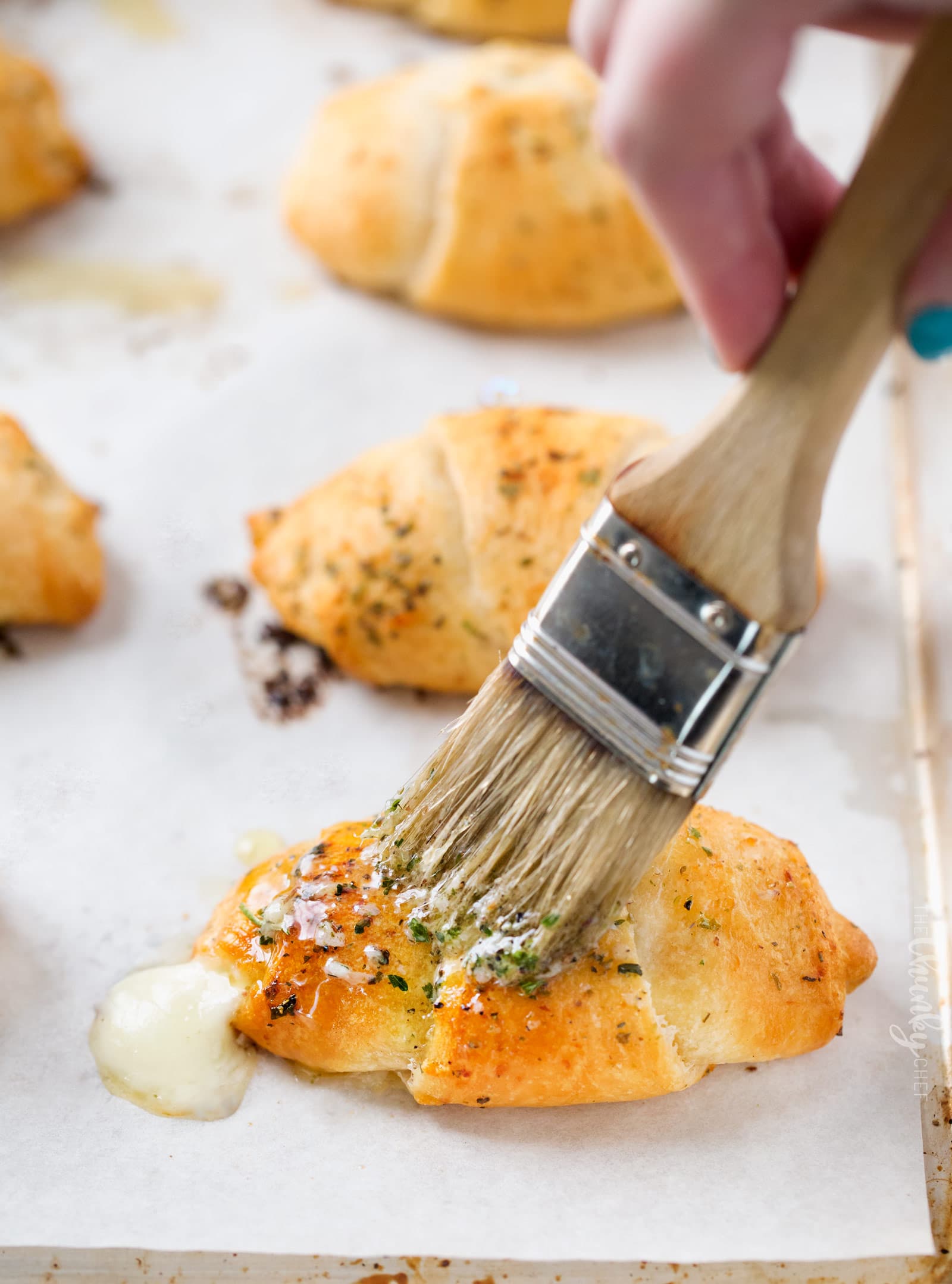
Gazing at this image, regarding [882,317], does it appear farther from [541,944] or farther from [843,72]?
[843,72]

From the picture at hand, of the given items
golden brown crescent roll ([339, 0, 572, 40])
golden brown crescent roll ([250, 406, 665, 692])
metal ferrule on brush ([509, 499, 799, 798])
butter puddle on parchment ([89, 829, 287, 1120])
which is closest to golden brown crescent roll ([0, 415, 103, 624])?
golden brown crescent roll ([250, 406, 665, 692])

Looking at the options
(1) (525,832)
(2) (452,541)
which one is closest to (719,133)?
(1) (525,832)

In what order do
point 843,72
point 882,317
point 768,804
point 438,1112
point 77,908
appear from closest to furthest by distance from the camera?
point 882,317, point 438,1112, point 77,908, point 768,804, point 843,72

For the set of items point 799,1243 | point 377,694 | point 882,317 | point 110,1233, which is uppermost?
point 882,317

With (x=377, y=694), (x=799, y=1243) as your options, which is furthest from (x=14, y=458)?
(x=799, y=1243)

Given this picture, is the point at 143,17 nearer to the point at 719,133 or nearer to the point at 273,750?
the point at 273,750

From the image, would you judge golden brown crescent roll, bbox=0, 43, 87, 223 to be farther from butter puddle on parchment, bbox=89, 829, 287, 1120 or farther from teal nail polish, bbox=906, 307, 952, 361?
teal nail polish, bbox=906, 307, 952, 361
